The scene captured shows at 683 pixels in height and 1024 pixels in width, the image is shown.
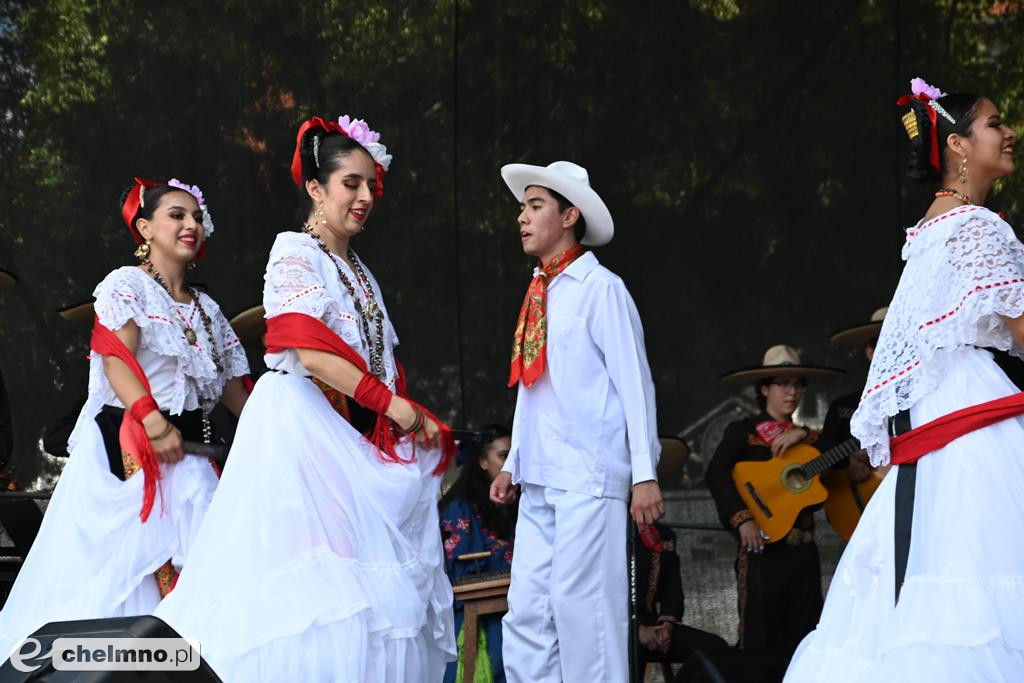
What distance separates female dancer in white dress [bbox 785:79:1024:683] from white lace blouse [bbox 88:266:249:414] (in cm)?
238

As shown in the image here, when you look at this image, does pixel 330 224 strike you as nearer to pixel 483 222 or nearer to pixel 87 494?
pixel 87 494

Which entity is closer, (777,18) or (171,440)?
(171,440)

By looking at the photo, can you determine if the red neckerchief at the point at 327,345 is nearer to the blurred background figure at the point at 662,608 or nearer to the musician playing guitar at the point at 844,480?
the blurred background figure at the point at 662,608

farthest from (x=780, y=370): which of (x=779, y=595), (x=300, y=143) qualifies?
(x=300, y=143)

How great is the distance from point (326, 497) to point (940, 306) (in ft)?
5.75

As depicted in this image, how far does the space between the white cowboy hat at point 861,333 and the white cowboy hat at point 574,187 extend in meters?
2.35

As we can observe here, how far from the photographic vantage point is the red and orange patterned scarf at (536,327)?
183 inches

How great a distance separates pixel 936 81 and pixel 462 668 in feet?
12.0

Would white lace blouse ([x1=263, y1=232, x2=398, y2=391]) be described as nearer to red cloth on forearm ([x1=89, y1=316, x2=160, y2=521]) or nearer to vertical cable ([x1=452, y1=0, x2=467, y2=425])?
red cloth on forearm ([x1=89, y1=316, x2=160, y2=521])

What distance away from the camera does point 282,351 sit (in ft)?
14.2

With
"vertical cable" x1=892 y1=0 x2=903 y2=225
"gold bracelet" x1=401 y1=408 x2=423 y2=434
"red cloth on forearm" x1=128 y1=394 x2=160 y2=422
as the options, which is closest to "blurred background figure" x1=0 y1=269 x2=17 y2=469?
"red cloth on forearm" x1=128 y1=394 x2=160 y2=422

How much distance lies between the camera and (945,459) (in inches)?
136

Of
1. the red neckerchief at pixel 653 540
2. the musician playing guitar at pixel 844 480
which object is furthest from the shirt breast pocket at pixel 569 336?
the musician playing guitar at pixel 844 480

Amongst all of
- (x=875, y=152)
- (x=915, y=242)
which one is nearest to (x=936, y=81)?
(x=875, y=152)
